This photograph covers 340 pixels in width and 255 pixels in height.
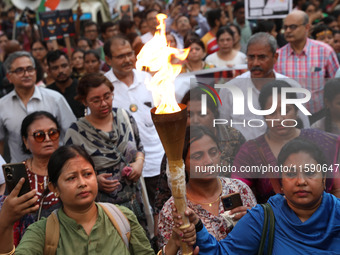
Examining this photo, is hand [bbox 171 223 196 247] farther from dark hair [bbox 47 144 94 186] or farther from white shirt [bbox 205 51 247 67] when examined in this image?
white shirt [bbox 205 51 247 67]

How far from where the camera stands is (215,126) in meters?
4.23

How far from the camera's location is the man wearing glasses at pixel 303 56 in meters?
6.09

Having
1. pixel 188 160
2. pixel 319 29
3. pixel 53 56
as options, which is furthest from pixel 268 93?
pixel 319 29

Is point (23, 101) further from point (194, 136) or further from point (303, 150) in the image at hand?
point (303, 150)

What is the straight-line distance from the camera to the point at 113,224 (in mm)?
3090

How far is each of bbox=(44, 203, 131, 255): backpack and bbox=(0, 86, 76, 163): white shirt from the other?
2.06 meters

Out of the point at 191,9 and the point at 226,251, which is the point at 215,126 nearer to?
the point at 226,251

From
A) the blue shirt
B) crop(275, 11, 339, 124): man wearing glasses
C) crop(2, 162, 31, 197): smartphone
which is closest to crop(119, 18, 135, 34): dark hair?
crop(275, 11, 339, 124): man wearing glasses

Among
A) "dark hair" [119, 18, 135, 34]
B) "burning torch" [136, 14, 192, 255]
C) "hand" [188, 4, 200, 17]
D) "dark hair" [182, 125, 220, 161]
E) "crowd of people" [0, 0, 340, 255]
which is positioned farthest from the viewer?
"hand" [188, 4, 200, 17]

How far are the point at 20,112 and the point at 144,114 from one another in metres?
1.27

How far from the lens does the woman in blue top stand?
255 centimetres

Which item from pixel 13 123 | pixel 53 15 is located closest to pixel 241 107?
pixel 13 123

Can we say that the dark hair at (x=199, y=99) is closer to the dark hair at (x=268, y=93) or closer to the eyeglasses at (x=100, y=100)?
the dark hair at (x=268, y=93)

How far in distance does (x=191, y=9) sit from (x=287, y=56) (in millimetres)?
5042
